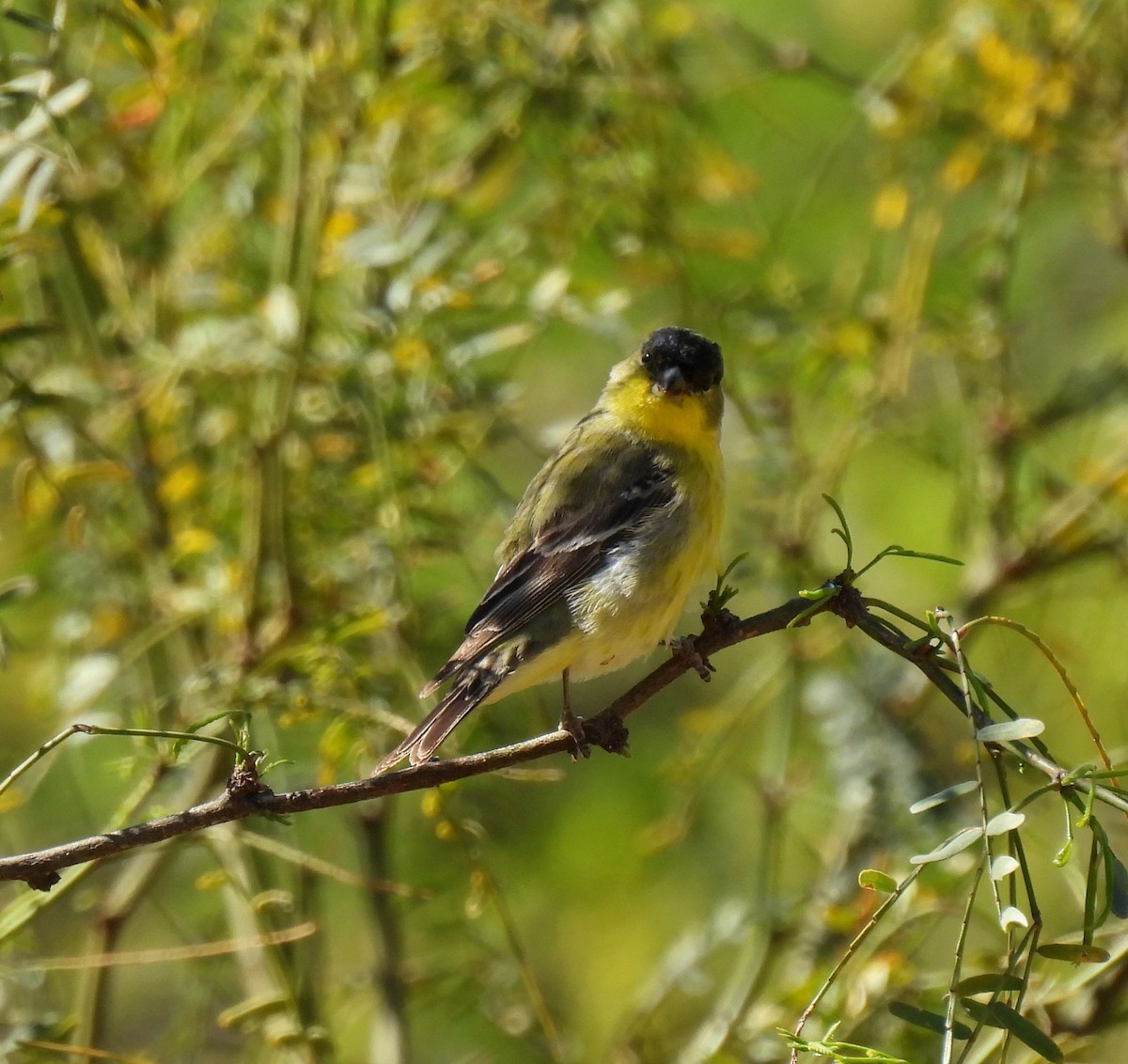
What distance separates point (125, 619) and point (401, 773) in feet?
6.19

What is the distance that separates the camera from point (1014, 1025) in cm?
152

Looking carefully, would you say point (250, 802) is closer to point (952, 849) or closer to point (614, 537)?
point (952, 849)

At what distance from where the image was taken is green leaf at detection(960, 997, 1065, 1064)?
1509 millimetres

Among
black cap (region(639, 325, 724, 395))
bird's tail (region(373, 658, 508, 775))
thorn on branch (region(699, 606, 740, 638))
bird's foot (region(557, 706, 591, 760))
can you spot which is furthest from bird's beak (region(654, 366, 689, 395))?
thorn on branch (region(699, 606, 740, 638))

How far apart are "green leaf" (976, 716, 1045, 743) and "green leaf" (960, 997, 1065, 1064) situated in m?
0.26

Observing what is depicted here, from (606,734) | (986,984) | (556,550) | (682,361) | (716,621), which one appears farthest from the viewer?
(682,361)

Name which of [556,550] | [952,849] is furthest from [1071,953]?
[556,550]

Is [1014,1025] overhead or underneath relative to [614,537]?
underneath

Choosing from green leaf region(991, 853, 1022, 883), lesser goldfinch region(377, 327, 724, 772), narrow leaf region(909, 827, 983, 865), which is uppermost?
lesser goldfinch region(377, 327, 724, 772)

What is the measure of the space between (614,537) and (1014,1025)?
6.38 ft

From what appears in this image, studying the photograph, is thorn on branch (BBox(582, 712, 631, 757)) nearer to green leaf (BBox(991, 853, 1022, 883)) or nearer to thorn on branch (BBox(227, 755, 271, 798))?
thorn on branch (BBox(227, 755, 271, 798))

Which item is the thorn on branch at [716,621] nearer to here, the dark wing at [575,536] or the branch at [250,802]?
the branch at [250,802]

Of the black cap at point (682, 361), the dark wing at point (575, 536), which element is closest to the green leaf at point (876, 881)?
the dark wing at point (575, 536)

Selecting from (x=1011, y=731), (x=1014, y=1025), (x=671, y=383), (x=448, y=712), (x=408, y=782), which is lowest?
(x=1014, y=1025)
